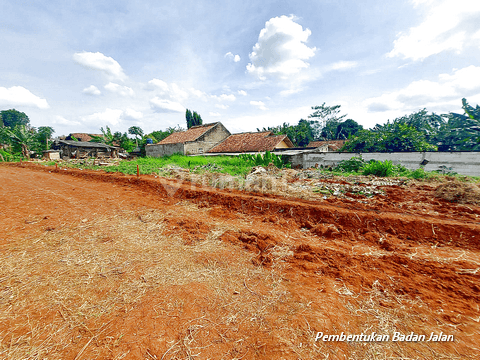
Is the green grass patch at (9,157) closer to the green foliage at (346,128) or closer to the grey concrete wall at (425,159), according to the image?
the grey concrete wall at (425,159)

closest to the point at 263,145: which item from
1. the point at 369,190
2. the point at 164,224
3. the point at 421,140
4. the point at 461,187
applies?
the point at 421,140

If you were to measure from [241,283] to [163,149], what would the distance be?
1109 inches

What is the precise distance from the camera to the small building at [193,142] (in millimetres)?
25781

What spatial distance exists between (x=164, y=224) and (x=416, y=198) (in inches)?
324

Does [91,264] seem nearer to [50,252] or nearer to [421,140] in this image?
[50,252]

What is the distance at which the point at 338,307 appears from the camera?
2.35 m

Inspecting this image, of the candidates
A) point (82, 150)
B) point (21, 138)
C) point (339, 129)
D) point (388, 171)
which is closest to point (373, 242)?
point (388, 171)

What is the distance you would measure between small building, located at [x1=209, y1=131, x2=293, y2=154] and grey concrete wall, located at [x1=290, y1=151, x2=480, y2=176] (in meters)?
6.77

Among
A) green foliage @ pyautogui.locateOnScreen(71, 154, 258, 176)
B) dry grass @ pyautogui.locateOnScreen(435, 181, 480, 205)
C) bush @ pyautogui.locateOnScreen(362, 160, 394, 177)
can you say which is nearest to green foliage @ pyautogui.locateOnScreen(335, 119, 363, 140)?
bush @ pyautogui.locateOnScreen(362, 160, 394, 177)

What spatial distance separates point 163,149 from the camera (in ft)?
91.7

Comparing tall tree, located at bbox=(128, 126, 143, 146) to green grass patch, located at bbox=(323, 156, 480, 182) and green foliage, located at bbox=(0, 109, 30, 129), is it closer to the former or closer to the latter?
green grass patch, located at bbox=(323, 156, 480, 182)

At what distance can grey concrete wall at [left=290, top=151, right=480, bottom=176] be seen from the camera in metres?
11.5

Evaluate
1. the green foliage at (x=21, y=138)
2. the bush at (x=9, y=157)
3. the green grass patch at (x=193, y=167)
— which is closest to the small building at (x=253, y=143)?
the green grass patch at (x=193, y=167)

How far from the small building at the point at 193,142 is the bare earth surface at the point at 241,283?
69.3ft
